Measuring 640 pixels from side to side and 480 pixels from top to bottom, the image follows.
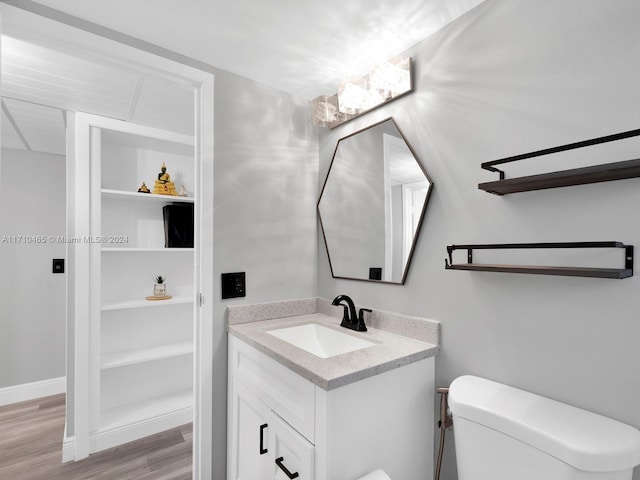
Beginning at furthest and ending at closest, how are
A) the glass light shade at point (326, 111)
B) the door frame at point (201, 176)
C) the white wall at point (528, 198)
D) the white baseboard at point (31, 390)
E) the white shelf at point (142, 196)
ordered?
1. the white baseboard at point (31, 390)
2. the white shelf at point (142, 196)
3. the glass light shade at point (326, 111)
4. the door frame at point (201, 176)
5. the white wall at point (528, 198)

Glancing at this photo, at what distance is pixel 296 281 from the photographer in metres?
1.88

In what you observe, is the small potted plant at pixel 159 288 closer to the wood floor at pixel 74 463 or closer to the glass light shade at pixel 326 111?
the wood floor at pixel 74 463

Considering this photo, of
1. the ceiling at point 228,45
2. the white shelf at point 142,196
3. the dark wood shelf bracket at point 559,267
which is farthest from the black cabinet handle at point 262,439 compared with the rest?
the white shelf at point 142,196

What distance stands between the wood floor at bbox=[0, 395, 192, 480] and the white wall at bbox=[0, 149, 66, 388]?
0.43 m

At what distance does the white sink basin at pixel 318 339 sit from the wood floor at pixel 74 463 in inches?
42.2

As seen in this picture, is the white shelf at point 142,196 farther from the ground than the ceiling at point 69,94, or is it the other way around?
the ceiling at point 69,94

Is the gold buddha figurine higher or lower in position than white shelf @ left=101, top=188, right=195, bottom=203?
higher

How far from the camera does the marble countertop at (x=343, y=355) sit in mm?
1025

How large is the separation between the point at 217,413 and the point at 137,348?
119 centimetres

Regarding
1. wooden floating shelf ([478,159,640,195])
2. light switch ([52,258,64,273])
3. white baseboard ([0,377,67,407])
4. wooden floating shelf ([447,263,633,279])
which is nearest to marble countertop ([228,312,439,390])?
wooden floating shelf ([447,263,633,279])

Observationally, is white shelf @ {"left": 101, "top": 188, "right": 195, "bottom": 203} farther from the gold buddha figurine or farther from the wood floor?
the wood floor

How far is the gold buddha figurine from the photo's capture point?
2412 mm

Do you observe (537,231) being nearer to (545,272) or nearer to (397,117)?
(545,272)

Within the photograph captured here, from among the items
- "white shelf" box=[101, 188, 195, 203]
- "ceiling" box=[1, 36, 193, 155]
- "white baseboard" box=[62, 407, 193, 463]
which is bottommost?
"white baseboard" box=[62, 407, 193, 463]
